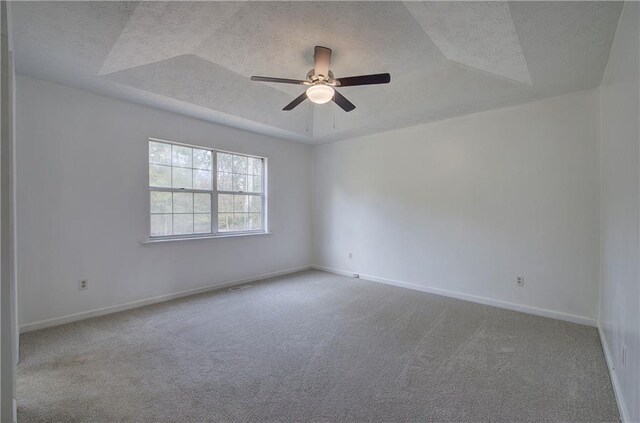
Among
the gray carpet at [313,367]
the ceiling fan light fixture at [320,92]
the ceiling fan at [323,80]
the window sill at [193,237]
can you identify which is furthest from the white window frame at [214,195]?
the ceiling fan light fixture at [320,92]

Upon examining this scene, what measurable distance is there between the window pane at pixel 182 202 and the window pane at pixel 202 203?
61mm

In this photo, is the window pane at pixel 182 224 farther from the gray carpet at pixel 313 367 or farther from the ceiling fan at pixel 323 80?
the ceiling fan at pixel 323 80

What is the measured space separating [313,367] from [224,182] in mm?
3283

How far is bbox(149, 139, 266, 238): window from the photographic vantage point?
3.94 m

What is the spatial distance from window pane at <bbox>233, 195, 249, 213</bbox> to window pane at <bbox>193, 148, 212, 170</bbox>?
0.69 meters

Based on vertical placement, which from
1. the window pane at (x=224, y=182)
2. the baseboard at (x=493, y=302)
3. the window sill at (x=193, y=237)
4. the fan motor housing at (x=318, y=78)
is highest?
the fan motor housing at (x=318, y=78)

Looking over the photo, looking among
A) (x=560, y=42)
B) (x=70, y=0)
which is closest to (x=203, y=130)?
(x=70, y=0)

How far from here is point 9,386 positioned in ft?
5.07

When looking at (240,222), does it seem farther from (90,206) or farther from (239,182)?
(90,206)

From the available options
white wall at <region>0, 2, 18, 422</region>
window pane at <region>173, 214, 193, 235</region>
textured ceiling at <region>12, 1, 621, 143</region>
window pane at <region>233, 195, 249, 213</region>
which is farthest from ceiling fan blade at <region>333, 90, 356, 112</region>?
window pane at <region>173, 214, 193, 235</region>

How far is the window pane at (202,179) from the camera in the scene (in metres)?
4.31

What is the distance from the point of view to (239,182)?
4895 mm

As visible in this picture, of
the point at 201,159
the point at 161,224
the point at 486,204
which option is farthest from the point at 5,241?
the point at 486,204

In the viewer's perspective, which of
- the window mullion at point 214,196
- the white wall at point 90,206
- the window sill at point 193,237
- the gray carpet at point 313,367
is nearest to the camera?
the gray carpet at point 313,367
